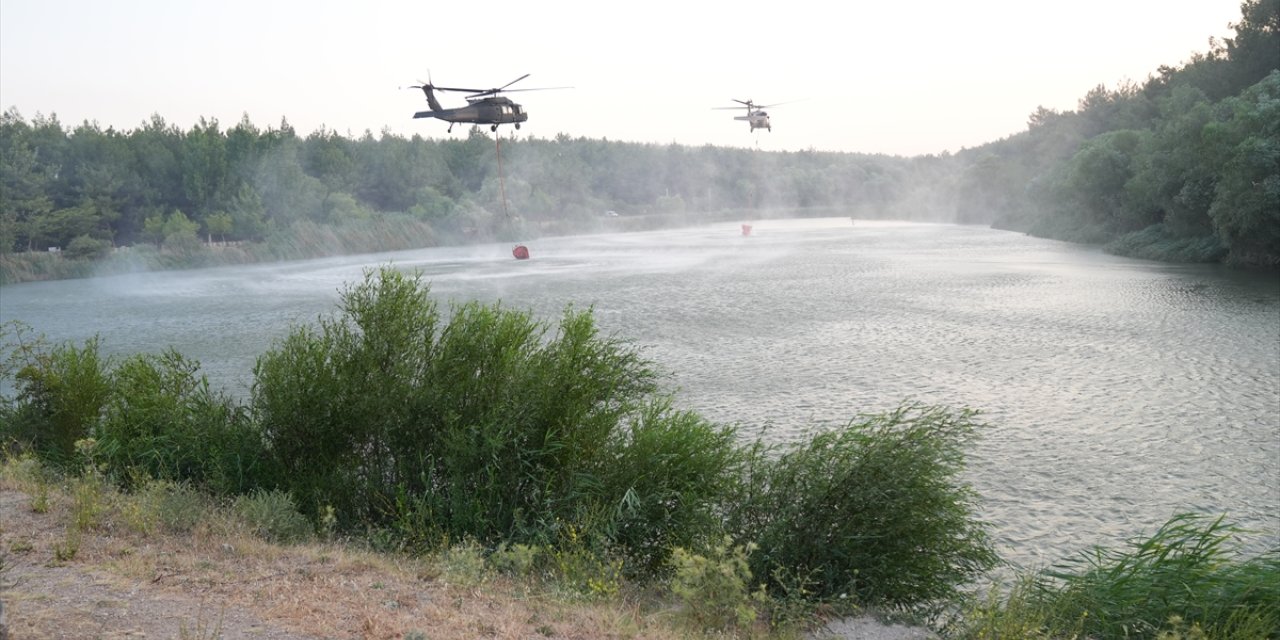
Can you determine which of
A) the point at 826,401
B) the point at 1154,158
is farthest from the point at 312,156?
the point at 826,401

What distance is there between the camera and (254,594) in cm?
771

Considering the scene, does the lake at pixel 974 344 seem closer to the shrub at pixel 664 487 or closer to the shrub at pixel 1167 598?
the shrub at pixel 664 487

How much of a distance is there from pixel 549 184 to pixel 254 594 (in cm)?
12446

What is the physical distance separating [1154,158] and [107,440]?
179ft

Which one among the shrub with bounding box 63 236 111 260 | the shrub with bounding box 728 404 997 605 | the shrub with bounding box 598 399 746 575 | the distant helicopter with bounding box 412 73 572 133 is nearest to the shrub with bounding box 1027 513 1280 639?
the shrub with bounding box 728 404 997 605

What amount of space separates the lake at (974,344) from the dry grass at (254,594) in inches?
184

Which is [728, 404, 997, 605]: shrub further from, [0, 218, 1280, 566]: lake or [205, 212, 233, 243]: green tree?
[205, 212, 233, 243]: green tree

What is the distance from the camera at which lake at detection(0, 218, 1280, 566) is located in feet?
48.3

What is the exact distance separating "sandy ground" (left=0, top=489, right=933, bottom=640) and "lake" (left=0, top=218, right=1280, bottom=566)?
477cm

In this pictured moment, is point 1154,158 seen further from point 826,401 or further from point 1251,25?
point 826,401

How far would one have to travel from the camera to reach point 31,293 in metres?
51.9

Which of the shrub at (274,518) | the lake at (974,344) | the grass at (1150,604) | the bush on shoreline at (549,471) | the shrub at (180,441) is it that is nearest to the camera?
the grass at (1150,604)

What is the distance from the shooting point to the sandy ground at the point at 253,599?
680cm

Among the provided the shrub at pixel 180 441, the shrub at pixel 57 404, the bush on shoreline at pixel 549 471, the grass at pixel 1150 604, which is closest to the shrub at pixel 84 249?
the shrub at pixel 57 404
